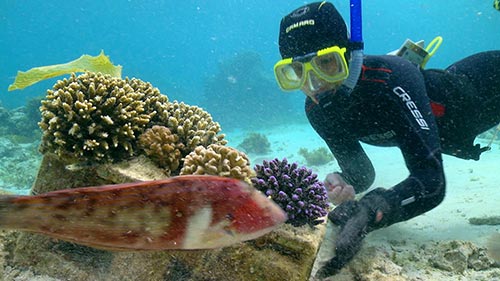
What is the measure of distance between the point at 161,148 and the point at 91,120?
0.79 metres

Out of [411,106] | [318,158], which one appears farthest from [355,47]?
[318,158]

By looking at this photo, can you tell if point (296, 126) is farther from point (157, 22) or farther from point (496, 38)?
point (157, 22)

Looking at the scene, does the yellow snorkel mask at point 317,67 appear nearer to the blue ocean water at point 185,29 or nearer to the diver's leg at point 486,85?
the diver's leg at point 486,85

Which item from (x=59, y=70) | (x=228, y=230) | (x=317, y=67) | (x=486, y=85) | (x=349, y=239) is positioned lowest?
(x=349, y=239)

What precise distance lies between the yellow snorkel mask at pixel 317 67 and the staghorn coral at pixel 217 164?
6.90 feet

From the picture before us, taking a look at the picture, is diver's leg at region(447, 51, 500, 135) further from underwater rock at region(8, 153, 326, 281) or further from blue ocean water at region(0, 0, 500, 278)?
blue ocean water at region(0, 0, 500, 278)

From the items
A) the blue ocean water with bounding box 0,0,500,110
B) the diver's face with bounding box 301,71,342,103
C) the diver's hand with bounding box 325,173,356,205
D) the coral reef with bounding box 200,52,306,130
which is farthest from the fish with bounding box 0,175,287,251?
the blue ocean water with bounding box 0,0,500,110

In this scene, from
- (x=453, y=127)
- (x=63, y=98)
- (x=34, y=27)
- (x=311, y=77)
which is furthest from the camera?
(x=34, y=27)

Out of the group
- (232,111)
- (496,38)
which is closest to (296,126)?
(232,111)

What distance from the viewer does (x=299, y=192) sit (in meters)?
2.86

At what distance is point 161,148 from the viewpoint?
3203 mm

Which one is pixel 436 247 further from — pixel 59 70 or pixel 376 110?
pixel 59 70

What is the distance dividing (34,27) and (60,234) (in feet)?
540

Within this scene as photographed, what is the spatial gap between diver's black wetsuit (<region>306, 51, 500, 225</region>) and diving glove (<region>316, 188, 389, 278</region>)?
6.6 inches
